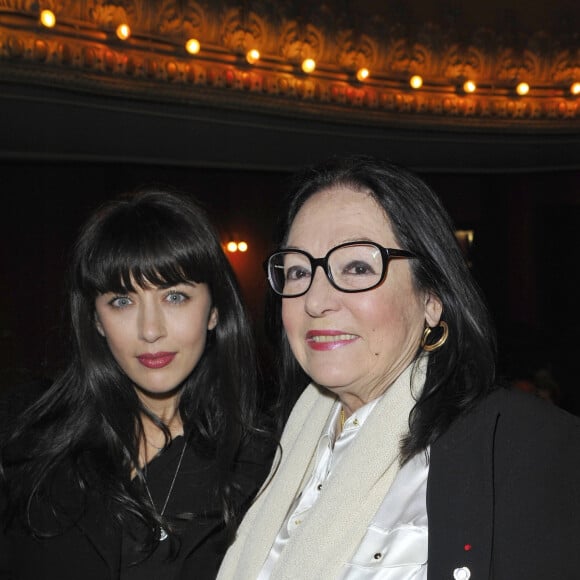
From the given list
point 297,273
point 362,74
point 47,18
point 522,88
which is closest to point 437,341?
point 297,273

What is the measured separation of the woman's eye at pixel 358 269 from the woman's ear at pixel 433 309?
0.16 meters

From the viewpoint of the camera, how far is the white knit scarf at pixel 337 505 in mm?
1577

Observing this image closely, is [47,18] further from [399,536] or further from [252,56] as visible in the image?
[399,536]

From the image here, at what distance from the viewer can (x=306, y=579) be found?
5.22 ft

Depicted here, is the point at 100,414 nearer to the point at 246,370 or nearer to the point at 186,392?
the point at 186,392

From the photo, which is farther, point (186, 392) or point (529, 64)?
point (529, 64)

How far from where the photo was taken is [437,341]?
173 centimetres

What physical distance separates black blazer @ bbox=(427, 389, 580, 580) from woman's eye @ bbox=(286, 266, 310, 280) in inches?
18.5

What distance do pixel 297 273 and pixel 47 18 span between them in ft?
11.6

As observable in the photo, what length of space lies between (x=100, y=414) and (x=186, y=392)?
250 mm

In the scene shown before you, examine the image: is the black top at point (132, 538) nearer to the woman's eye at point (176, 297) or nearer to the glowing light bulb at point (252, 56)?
the woman's eye at point (176, 297)

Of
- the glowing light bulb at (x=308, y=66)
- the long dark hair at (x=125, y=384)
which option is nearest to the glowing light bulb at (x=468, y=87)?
the glowing light bulb at (x=308, y=66)

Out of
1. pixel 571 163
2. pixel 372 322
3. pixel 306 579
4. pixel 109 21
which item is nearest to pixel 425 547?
pixel 306 579

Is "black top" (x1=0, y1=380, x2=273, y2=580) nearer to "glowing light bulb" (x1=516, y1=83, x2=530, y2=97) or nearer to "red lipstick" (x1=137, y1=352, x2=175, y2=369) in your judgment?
"red lipstick" (x1=137, y1=352, x2=175, y2=369)
